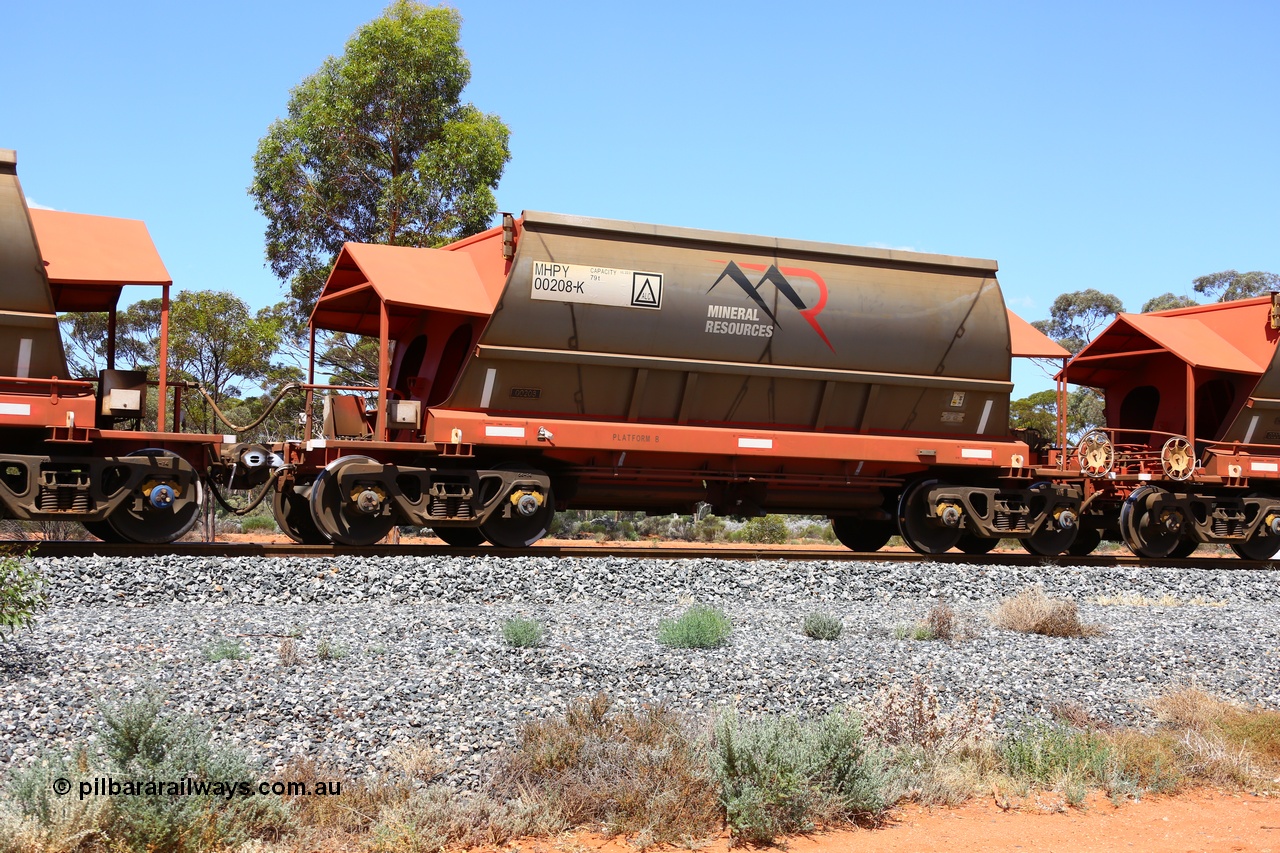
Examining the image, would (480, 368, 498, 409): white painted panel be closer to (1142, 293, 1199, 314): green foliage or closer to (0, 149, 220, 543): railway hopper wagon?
(0, 149, 220, 543): railway hopper wagon

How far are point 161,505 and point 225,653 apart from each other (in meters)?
4.94

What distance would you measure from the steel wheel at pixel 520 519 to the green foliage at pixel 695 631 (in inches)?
175

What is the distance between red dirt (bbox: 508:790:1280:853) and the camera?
5.18 m

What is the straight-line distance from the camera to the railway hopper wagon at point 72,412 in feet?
35.7

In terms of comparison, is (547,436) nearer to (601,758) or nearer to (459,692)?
(459,692)

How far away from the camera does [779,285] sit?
13.8 metres

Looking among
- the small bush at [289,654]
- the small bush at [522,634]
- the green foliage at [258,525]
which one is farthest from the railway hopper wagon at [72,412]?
the green foliage at [258,525]

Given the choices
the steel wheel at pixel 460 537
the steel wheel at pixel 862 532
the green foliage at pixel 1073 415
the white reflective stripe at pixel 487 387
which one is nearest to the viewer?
the white reflective stripe at pixel 487 387

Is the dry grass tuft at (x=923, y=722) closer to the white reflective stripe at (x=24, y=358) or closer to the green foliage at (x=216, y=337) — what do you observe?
the white reflective stripe at (x=24, y=358)

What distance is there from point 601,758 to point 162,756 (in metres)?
2.05

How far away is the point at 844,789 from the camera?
5.59 meters

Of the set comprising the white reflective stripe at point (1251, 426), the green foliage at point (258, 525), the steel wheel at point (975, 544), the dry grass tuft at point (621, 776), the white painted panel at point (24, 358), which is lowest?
the green foliage at point (258, 525)

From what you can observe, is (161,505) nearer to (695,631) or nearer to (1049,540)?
(695,631)

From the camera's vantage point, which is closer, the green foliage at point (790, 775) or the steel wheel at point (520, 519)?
the green foliage at point (790, 775)
